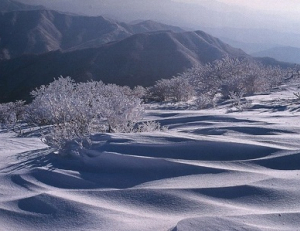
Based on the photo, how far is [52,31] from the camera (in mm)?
85938

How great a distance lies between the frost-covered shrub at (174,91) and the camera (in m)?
12.9

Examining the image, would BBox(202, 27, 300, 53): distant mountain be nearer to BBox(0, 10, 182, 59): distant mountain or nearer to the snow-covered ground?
BBox(0, 10, 182, 59): distant mountain

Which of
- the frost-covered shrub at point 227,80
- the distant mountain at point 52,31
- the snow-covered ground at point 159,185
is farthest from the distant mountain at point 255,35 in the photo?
the snow-covered ground at point 159,185

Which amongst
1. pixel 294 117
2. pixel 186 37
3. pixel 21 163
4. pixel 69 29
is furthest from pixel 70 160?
pixel 69 29

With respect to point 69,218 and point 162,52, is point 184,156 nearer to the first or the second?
point 69,218

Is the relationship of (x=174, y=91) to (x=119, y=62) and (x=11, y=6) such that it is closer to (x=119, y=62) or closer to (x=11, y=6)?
(x=119, y=62)

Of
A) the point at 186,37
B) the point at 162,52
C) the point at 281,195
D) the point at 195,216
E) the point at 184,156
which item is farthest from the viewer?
the point at 186,37

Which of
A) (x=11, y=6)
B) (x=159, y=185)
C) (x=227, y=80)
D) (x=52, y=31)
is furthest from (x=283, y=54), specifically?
(x=159, y=185)

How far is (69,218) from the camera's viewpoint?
2.57m

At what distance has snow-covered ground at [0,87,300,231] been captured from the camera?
2484mm

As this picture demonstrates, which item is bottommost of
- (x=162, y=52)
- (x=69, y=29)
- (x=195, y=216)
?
(x=195, y=216)

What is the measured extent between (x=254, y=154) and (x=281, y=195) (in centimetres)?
102

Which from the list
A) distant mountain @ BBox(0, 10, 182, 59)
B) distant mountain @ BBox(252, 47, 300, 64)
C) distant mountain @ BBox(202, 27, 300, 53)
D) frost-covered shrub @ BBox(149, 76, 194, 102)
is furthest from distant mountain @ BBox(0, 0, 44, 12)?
frost-covered shrub @ BBox(149, 76, 194, 102)

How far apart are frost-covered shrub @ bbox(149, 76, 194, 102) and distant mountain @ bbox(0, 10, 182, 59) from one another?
58.4 m
